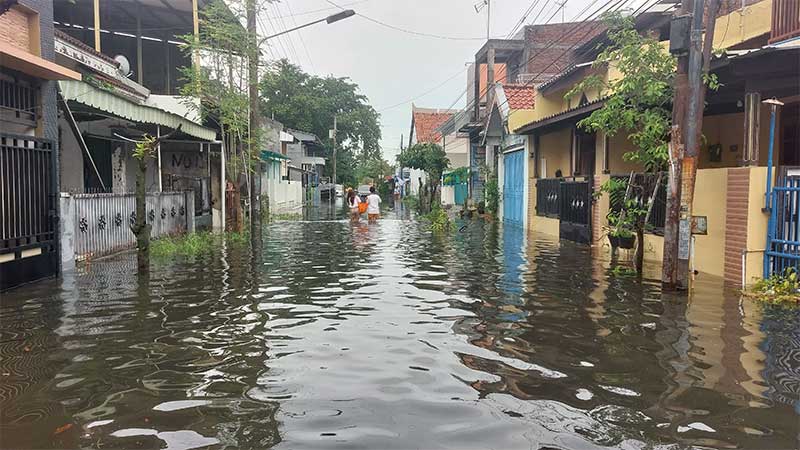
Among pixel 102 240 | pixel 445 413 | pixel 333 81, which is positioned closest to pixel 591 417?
pixel 445 413

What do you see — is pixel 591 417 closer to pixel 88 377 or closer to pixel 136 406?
pixel 136 406

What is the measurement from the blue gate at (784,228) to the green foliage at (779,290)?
173 millimetres

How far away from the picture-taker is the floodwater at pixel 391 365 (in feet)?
13.2

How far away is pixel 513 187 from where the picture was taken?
24.0 metres

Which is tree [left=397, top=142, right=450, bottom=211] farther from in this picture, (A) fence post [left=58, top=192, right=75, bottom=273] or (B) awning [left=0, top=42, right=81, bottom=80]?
(B) awning [left=0, top=42, right=81, bottom=80]

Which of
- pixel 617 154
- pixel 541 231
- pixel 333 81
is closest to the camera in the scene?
pixel 617 154

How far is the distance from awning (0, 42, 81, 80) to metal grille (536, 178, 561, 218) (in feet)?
43.4

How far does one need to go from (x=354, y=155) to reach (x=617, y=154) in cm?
4861

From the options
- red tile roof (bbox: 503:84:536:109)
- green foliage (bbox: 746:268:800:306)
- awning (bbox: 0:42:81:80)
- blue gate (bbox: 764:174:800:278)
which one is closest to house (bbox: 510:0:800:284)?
blue gate (bbox: 764:174:800:278)

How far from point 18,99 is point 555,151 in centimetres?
1562

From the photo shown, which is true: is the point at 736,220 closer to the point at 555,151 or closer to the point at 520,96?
the point at 555,151

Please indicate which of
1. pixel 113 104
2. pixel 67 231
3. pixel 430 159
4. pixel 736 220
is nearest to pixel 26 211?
pixel 67 231

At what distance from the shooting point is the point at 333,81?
56625 mm

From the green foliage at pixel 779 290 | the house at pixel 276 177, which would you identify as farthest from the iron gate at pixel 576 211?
the house at pixel 276 177
